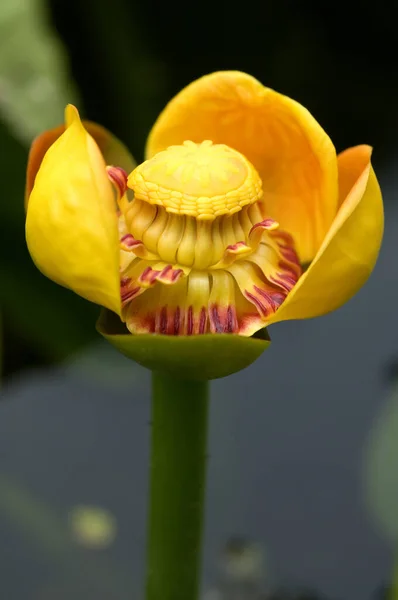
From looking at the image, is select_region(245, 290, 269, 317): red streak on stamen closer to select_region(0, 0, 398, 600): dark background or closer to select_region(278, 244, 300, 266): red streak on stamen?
select_region(278, 244, 300, 266): red streak on stamen

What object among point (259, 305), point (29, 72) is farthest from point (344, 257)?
point (29, 72)

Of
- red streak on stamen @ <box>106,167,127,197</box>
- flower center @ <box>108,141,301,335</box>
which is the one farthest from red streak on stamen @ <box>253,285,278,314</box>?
red streak on stamen @ <box>106,167,127,197</box>

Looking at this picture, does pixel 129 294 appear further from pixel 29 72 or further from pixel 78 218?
pixel 29 72

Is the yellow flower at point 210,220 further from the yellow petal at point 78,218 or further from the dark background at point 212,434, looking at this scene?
the dark background at point 212,434

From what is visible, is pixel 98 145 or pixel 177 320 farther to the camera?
pixel 98 145

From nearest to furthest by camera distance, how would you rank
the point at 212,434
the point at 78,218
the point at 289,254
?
the point at 78,218, the point at 289,254, the point at 212,434

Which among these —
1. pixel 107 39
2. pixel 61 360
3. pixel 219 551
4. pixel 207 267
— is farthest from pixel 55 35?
pixel 207 267
